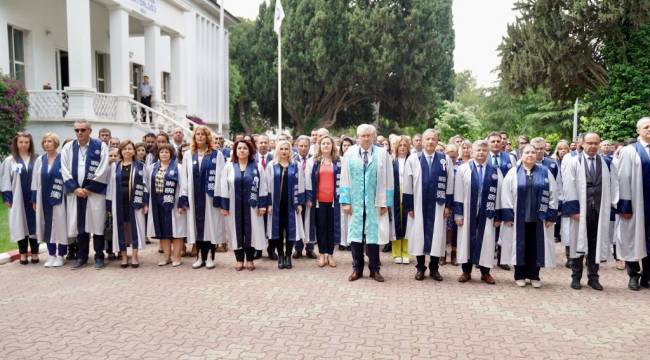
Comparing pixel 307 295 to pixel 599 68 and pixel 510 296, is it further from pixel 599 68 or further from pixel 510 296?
pixel 599 68

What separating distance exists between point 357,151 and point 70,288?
4309mm

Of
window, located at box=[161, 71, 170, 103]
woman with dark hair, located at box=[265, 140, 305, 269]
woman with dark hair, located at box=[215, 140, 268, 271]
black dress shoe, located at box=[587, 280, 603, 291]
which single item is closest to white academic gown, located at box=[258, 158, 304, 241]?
woman with dark hair, located at box=[265, 140, 305, 269]

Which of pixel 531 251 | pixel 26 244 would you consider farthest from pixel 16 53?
pixel 531 251

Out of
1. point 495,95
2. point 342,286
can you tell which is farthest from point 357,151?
point 495,95

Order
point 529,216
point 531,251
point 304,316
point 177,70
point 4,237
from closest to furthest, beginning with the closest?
point 304,316 < point 529,216 < point 531,251 < point 4,237 < point 177,70

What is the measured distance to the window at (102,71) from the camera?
78.4 feet

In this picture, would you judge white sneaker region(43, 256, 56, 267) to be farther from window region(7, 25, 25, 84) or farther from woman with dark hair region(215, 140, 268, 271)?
window region(7, 25, 25, 84)

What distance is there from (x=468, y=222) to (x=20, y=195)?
6963 mm

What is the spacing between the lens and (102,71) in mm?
24266

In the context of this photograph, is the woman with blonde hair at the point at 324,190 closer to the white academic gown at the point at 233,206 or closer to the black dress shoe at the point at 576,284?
the white academic gown at the point at 233,206

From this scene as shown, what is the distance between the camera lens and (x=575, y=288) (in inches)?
297

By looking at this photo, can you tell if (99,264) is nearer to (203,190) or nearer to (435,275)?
(203,190)

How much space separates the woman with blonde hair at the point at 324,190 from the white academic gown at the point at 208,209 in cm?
141

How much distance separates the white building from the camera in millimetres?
17812
